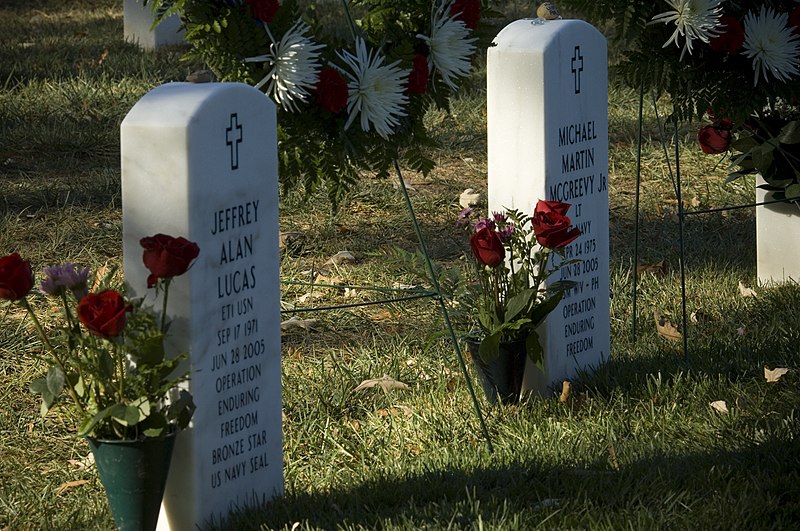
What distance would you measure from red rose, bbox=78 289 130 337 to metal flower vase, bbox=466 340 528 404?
158 cm

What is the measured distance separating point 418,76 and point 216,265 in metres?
1.03

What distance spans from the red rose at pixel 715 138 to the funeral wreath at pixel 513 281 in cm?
133

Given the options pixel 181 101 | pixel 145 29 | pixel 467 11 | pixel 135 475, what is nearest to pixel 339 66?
pixel 467 11

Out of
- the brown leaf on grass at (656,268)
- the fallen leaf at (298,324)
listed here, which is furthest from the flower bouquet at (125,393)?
the brown leaf on grass at (656,268)

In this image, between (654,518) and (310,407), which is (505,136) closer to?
(310,407)

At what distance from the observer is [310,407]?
403 centimetres

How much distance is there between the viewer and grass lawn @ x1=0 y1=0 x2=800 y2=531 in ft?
10.2

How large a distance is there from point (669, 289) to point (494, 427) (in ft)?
5.50

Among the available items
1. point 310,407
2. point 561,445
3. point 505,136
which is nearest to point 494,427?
point 561,445

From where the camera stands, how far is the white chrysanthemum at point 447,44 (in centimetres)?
366

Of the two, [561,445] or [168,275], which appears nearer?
[168,275]

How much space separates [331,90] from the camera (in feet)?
11.0

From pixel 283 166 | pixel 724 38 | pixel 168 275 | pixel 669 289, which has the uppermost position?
pixel 724 38

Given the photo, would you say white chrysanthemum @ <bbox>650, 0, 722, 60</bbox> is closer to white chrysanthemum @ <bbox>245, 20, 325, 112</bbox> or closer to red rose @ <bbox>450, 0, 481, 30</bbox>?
red rose @ <bbox>450, 0, 481, 30</bbox>
